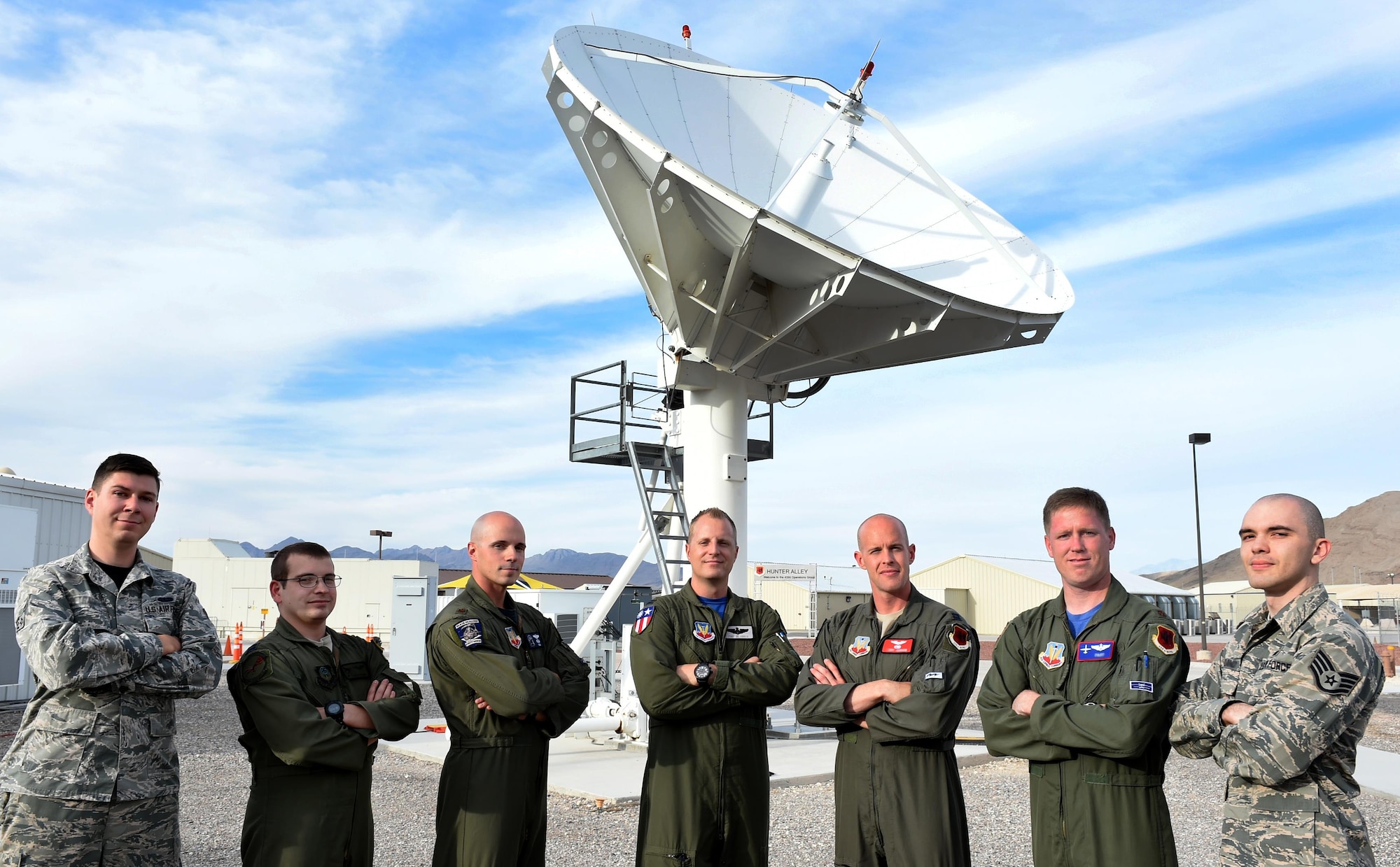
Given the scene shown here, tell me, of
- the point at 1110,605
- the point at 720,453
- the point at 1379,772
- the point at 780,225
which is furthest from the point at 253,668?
the point at 1379,772

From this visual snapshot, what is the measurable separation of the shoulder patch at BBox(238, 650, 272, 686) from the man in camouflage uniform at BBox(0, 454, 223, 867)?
0.15m

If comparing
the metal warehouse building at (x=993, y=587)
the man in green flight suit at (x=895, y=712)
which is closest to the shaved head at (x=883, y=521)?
the man in green flight suit at (x=895, y=712)

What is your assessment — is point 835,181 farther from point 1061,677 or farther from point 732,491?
point 1061,677

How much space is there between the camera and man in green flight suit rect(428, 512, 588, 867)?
487 centimetres

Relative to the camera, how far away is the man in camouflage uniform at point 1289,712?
3.76 m

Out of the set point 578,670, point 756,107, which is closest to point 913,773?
point 578,670

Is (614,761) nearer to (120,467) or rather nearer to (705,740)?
(705,740)

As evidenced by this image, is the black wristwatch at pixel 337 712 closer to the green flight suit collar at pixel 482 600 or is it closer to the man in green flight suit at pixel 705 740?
the green flight suit collar at pixel 482 600

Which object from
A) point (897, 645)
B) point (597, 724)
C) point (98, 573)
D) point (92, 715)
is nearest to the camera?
point (92, 715)

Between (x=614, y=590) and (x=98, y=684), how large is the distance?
355 inches

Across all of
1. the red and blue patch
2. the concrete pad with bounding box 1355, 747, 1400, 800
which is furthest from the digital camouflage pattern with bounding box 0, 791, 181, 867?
the concrete pad with bounding box 1355, 747, 1400, 800

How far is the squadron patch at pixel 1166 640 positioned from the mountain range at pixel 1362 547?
138830 millimetres

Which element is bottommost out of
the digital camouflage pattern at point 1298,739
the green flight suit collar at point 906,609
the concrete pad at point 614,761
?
the concrete pad at point 614,761

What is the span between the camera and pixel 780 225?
29.3ft
